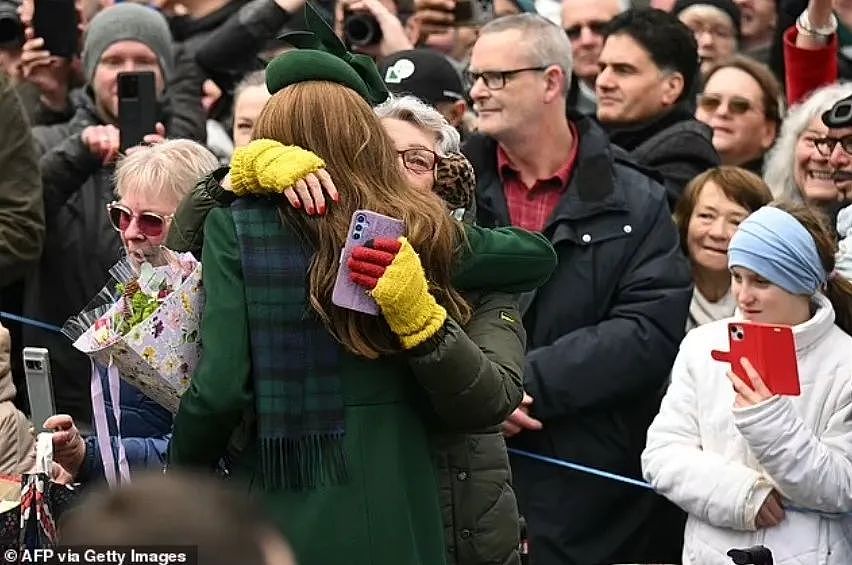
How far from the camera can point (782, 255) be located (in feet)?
17.4

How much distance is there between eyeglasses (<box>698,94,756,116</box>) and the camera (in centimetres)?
747

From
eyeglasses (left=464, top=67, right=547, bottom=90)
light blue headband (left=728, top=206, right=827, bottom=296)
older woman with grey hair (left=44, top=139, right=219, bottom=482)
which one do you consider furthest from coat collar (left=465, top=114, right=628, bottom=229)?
older woman with grey hair (left=44, top=139, right=219, bottom=482)

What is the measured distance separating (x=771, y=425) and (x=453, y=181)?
1105mm

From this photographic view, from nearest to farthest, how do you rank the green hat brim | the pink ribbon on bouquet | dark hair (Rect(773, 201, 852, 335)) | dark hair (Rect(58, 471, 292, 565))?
dark hair (Rect(58, 471, 292, 565))
the green hat brim
the pink ribbon on bouquet
dark hair (Rect(773, 201, 852, 335))

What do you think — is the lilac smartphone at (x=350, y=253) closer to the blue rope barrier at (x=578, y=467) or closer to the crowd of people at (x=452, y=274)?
the crowd of people at (x=452, y=274)

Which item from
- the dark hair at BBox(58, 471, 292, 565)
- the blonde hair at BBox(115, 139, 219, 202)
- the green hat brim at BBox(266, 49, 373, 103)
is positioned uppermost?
the green hat brim at BBox(266, 49, 373, 103)

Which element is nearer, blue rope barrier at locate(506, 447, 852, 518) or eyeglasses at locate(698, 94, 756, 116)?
blue rope barrier at locate(506, 447, 852, 518)

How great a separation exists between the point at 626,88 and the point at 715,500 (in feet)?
8.28

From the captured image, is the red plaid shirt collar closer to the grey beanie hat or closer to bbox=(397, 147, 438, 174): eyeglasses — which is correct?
bbox=(397, 147, 438, 174): eyeglasses

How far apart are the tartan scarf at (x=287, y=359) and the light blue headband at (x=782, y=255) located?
1679 millimetres

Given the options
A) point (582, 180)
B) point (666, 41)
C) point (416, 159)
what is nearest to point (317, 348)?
point (416, 159)

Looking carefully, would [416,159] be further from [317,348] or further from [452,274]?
[317,348]

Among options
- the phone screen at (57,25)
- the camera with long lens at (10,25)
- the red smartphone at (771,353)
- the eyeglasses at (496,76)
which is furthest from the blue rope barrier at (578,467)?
the camera with long lens at (10,25)

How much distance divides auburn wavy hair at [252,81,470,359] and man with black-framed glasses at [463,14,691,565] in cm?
193
